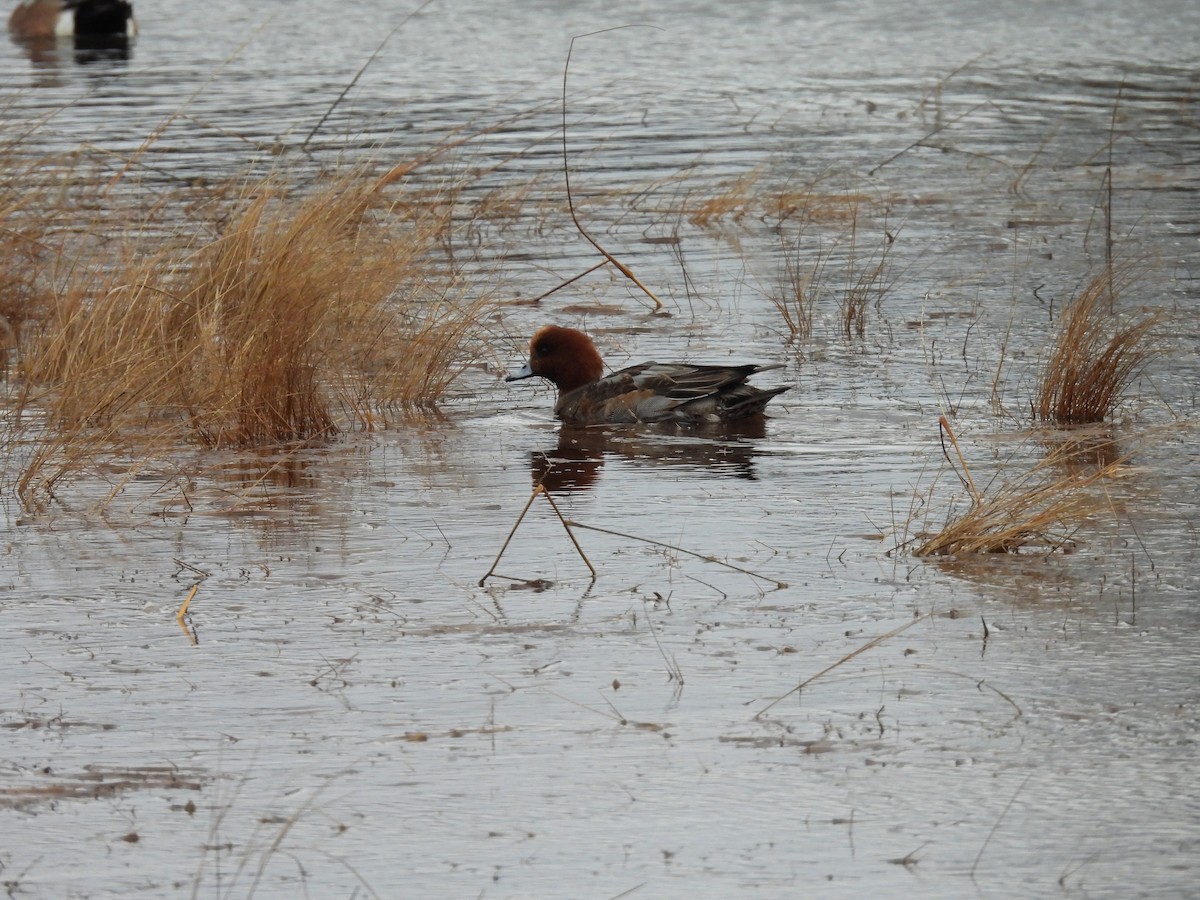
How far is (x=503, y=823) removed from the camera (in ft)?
14.3

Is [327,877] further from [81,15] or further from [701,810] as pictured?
[81,15]

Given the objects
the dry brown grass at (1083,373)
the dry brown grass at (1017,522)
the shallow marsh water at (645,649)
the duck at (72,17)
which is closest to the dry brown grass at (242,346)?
the shallow marsh water at (645,649)

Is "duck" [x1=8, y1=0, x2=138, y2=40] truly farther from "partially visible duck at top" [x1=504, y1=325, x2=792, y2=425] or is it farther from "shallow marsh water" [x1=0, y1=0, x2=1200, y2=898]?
"partially visible duck at top" [x1=504, y1=325, x2=792, y2=425]

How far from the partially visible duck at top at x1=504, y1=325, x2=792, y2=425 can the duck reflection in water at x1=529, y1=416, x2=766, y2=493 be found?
0.20 feet

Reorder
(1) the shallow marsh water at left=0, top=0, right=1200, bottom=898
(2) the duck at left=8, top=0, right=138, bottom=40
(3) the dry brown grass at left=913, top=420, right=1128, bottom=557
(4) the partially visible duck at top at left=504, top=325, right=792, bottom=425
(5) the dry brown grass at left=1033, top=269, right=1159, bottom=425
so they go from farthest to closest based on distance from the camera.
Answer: (2) the duck at left=8, top=0, right=138, bottom=40 → (4) the partially visible duck at top at left=504, top=325, right=792, bottom=425 → (5) the dry brown grass at left=1033, top=269, right=1159, bottom=425 → (3) the dry brown grass at left=913, top=420, right=1128, bottom=557 → (1) the shallow marsh water at left=0, top=0, right=1200, bottom=898

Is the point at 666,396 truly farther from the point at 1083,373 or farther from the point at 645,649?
A: the point at 645,649

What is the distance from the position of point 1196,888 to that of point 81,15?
27998mm

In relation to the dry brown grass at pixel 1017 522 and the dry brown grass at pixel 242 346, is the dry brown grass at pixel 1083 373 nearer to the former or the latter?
the dry brown grass at pixel 1017 522

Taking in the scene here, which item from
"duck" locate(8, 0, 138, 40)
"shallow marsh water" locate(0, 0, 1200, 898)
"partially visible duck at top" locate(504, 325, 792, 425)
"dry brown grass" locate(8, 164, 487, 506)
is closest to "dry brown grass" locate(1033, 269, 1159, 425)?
"shallow marsh water" locate(0, 0, 1200, 898)

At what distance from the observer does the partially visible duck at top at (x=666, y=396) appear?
29.1ft

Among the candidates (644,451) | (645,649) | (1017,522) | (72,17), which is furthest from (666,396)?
(72,17)

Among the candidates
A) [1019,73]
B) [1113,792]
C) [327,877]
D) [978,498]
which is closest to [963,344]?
[978,498]

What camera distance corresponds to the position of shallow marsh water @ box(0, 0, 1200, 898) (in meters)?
4.22

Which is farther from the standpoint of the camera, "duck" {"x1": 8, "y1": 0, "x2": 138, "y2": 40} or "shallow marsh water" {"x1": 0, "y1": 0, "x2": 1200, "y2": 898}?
"duck" {"x1": 8, "y1": 0, "x2": 138, "y2": 40}
